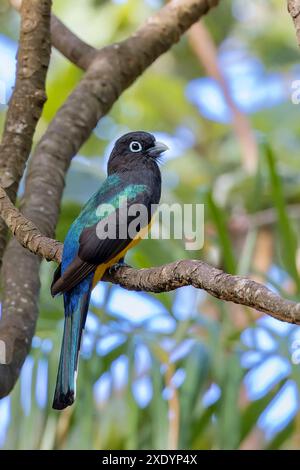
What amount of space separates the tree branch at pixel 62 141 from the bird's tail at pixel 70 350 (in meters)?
0.17

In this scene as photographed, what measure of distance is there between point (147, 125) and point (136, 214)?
455cm

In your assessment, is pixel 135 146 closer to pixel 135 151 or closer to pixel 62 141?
pixel 135 151

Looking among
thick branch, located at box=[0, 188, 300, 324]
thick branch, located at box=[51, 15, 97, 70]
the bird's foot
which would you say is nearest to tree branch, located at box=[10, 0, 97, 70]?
thick branch, located at box=[51, 15, 97, 70]

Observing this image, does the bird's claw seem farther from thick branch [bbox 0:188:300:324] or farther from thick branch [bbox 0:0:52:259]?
thick branch [bbox 0:0:52:259]

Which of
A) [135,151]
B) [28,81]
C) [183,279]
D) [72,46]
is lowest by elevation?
[183,279]

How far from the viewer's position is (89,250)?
12.1ft

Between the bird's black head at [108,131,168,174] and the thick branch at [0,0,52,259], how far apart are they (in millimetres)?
829

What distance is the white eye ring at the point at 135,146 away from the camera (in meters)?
4.68

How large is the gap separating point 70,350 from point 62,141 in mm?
1001

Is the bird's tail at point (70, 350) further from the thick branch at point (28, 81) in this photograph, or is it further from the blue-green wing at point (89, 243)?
the thick branch at point (28, 81)

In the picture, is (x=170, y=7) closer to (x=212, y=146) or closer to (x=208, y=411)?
(x=208, y=411)

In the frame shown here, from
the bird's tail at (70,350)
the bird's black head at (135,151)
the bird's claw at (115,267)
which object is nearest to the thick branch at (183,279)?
the bird's claw at (115,267)

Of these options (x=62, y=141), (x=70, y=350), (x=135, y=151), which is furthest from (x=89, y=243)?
(x=135, y=151)
